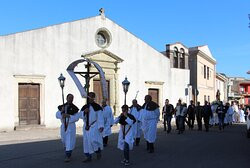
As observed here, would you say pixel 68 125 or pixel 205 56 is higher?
pixel 205 56

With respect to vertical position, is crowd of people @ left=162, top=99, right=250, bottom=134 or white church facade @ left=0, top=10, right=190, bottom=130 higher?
white church facade @ left=0, top=10, right=190, bottom=130

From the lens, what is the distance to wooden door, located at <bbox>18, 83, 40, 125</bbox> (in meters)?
21.4

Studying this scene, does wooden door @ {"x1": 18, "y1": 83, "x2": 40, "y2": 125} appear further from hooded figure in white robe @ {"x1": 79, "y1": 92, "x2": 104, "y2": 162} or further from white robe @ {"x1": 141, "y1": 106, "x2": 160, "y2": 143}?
hooded figure in white robe @ {"x1": 79, "y1": 92, "x2": 104, "y2": 162}

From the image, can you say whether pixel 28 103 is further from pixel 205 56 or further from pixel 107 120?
pixel 205 56

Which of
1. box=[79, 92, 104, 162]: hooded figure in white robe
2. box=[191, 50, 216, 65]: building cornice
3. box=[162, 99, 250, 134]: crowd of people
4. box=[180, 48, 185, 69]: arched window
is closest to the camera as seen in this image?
box=[79, 92, 104, 162]: hooded figure in white robe

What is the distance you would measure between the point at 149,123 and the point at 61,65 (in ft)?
37.7

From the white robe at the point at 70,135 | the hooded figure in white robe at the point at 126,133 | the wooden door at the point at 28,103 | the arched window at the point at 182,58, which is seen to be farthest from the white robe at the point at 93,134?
the arched window at the point at 182,58

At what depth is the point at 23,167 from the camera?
9.31 meters

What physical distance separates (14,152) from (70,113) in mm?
2794

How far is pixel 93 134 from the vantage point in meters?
10.4

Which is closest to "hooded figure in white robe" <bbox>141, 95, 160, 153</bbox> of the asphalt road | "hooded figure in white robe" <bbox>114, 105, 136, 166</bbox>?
the asphalt road

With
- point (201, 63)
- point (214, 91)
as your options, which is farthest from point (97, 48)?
point (214, 91)

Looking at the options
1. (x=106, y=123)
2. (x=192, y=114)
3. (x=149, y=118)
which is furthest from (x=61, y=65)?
(x=149, y=118)

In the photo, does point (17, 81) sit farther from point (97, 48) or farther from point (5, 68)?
point (97, 48)
